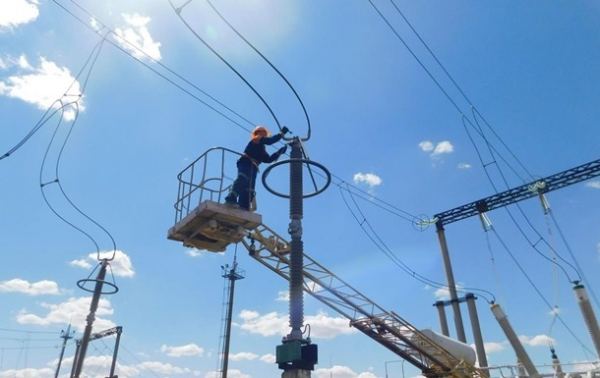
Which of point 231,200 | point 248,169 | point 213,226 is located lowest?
point 213,226

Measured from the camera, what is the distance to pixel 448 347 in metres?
19.3

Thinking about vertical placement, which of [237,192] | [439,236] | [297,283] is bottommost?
[297,283]

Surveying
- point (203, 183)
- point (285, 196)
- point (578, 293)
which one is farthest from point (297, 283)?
point (578, 293)

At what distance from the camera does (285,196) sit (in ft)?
26.2

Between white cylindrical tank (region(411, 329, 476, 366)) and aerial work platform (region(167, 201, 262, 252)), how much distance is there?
11.2 metres

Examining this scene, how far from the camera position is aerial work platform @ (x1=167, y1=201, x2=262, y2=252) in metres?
9.80

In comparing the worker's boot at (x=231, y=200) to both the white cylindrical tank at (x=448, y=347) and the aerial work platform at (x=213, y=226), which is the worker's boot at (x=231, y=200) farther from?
the white cylindrical tank at (x=448, y=347)

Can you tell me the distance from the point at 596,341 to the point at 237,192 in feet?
32.2

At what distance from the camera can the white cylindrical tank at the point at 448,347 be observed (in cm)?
1870

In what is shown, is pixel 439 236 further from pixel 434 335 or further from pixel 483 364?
pixel 434 335

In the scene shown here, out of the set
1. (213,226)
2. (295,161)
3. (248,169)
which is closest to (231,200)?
(213,226)

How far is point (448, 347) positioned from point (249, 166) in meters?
13.6

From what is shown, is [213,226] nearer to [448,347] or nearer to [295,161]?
[295,161]

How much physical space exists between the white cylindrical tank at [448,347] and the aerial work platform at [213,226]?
1115 centimetres
